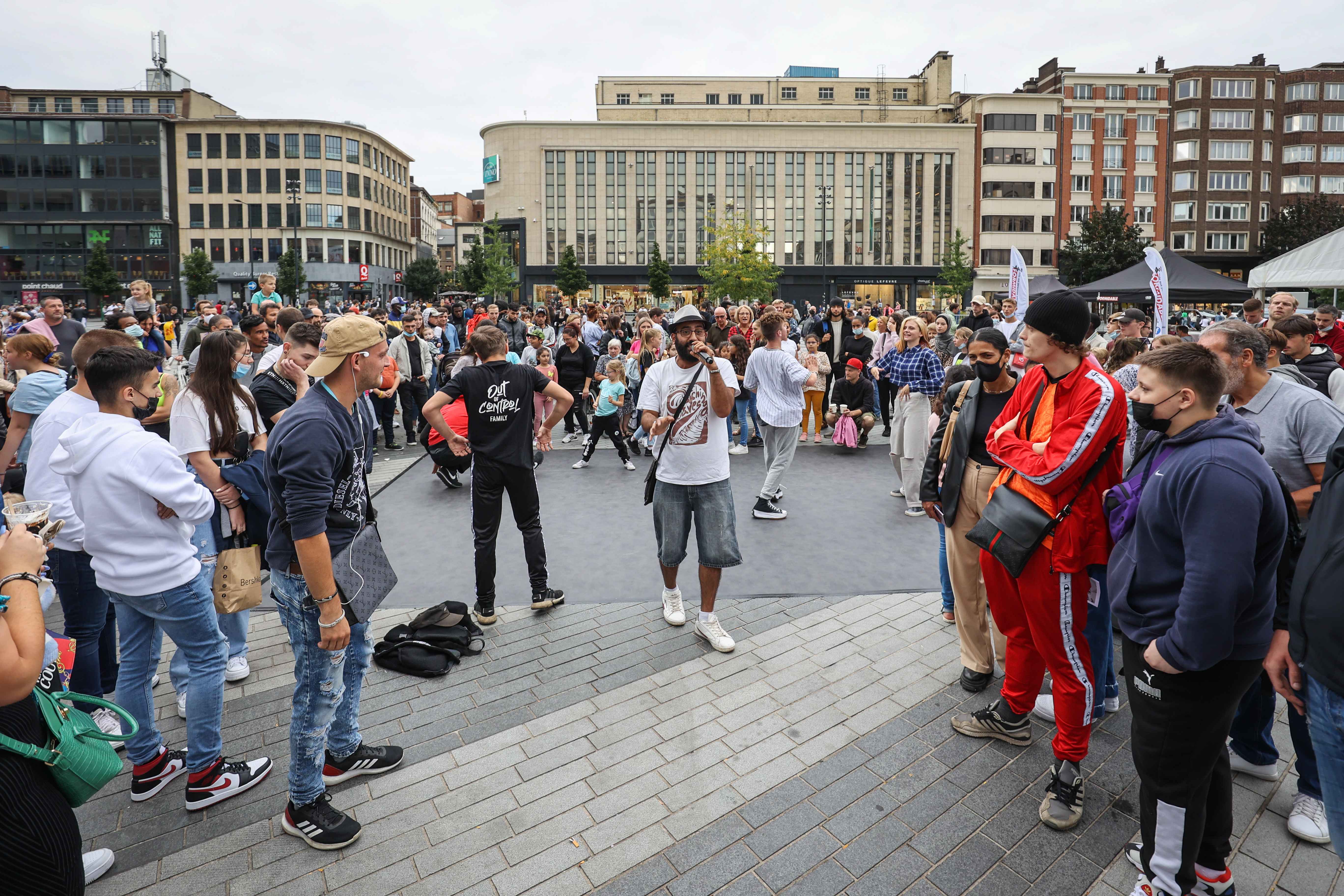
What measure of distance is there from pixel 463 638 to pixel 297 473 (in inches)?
91.4

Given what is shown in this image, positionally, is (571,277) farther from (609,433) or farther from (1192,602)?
(1192,602)

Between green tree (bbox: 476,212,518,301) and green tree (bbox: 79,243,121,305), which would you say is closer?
green tree (bbox: 476,212,518,301)

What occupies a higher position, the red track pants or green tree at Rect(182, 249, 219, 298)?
green tree at Rect(182, 249, 219, 298)

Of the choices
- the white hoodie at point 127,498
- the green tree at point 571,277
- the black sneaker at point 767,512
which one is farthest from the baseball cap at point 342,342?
the green tree at point 571,277

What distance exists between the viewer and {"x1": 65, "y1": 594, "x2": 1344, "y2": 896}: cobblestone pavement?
304cm

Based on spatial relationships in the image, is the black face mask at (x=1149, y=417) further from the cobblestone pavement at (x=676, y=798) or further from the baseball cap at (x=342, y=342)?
the baseball cap at (x=342, y=342)

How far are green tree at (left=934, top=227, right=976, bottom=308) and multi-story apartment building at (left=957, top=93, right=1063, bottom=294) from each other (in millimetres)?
7864

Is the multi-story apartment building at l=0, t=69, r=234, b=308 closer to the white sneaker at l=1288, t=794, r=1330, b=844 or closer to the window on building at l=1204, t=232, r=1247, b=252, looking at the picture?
the white sneaker at l=1288, t=794, r=1330, b=844

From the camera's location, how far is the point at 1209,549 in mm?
2523

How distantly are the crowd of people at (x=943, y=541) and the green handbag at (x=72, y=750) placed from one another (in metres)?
0.05

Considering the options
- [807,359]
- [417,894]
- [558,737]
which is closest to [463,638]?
[558,737]

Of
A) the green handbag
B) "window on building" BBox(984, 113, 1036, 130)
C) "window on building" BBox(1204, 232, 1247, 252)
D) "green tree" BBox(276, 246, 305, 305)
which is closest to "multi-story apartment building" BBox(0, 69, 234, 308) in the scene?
"green tree" BBox(276, 246, 305, 305)

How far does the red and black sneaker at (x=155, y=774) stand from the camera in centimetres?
362

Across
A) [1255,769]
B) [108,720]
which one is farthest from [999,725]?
[108,720]
